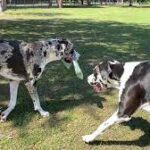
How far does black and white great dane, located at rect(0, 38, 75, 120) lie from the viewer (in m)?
6.76

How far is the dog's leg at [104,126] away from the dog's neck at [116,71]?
50 centimetres

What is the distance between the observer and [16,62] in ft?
22.3

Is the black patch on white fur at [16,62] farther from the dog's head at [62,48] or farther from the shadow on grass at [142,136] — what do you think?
the shadow on grass at [142,136]

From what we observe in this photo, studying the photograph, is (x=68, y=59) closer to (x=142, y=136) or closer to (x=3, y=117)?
(x=3, y=117)

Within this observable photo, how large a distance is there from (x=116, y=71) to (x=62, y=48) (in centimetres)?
116

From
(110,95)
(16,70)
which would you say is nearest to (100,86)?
(16,70)

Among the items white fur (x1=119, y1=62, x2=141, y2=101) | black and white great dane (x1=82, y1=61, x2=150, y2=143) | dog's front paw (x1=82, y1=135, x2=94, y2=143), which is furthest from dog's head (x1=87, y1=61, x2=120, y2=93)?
dog's front paw (x1=82, y1=135, x2=94, y2=143)

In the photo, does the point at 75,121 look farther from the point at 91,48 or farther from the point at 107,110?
the point at 91,48

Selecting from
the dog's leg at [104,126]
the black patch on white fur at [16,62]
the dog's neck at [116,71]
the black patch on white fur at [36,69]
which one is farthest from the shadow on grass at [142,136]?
the black patch on white fur at [16,62]

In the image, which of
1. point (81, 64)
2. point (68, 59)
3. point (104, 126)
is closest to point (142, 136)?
point (104, 126)

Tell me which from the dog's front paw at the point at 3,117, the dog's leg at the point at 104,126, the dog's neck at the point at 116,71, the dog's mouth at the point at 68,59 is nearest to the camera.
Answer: the dog's leg at the point at 104,126

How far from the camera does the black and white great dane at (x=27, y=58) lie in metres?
6.76

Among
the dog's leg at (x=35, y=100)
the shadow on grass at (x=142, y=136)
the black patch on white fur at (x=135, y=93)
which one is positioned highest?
the black patch on white fur at (x=135, y=93)

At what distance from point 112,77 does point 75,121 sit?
113 cm
